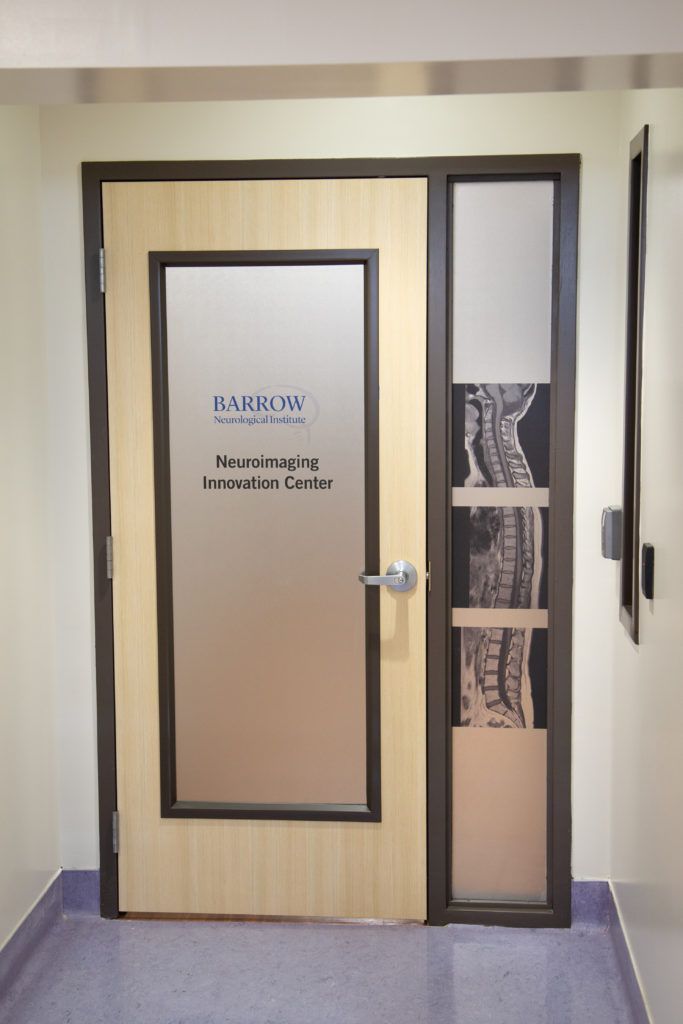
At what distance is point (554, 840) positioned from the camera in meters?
2.97

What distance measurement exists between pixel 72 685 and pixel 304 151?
1.64 metres

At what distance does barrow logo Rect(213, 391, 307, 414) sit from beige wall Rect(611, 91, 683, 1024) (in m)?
0.94

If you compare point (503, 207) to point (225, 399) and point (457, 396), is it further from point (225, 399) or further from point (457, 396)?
point (225, 399)

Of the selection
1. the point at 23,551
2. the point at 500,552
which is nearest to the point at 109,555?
the point at 23,551

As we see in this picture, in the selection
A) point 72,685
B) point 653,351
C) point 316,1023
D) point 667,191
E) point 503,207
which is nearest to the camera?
point 667,191

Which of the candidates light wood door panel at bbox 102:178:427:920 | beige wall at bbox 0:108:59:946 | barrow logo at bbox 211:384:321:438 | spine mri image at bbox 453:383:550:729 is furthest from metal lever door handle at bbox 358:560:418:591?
beige wall at bbox 0:108:59:946

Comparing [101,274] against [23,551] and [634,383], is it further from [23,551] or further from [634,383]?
[634,383]

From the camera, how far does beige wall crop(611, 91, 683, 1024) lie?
211 centimetres

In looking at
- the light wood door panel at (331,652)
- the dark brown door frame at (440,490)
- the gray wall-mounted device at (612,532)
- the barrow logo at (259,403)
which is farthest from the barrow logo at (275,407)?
the gray wall-mounted device at (612,532)

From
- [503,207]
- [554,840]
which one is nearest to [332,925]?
[554,840]

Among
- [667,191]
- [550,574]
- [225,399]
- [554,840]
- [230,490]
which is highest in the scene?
[667,191]

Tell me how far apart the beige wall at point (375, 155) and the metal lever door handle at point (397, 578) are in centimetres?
47

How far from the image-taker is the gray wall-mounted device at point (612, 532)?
2.81 metres

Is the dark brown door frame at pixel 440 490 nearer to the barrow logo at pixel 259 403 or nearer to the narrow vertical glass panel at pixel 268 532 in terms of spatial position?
the narrow vertical glass panel at pixel 268 532
